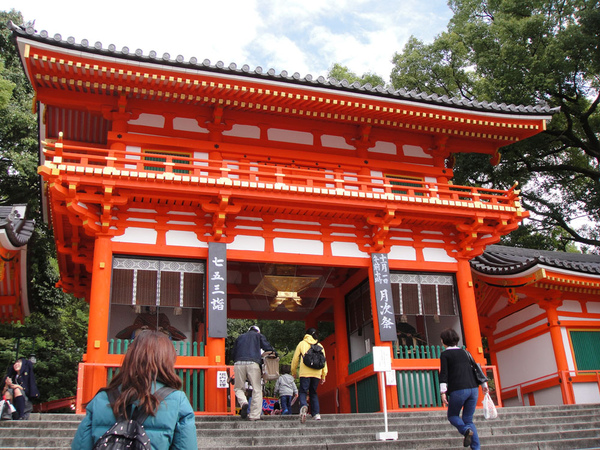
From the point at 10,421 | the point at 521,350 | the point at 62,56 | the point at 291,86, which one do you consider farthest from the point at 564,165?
the point at 10,421

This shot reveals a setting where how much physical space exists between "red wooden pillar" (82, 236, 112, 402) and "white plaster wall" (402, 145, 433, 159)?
7.47 m

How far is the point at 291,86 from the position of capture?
1188cm

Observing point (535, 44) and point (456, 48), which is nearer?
point (535, 44)

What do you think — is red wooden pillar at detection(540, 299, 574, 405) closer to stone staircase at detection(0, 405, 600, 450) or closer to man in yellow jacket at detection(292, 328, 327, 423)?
stone staircase at detection(0, 405, 600, 450)

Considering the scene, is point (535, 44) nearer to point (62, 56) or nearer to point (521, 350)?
point (521, 350)

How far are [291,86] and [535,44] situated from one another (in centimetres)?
1463

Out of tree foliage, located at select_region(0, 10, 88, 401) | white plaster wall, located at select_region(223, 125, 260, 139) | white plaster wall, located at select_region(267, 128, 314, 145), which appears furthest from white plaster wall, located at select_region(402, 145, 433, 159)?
tree foliage, located at select_region(0, 10, 88, 401)

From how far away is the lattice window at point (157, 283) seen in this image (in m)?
11.1

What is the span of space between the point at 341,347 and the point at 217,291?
4761mm

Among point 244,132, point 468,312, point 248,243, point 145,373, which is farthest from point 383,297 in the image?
point 145,373

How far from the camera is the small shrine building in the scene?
429 inches

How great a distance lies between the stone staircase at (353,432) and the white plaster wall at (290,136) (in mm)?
6641

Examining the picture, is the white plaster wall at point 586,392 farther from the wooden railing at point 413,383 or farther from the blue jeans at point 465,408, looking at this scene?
the blue jeans at point 465,408

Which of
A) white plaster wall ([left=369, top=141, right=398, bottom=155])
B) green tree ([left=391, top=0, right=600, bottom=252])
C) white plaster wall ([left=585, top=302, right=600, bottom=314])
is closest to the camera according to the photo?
white plaster wall ([left=369, top=141, right=398, bottom=155])
